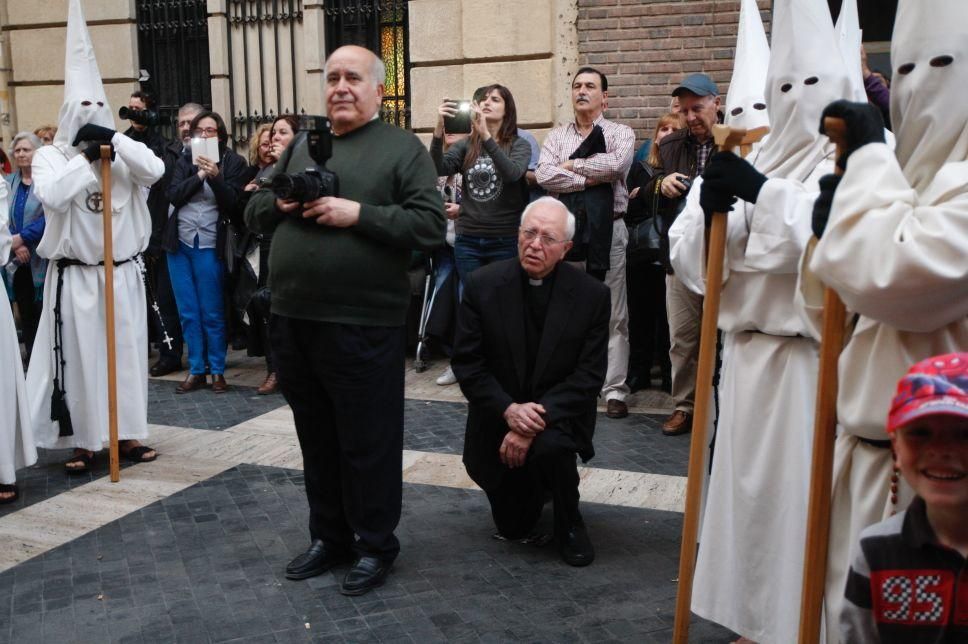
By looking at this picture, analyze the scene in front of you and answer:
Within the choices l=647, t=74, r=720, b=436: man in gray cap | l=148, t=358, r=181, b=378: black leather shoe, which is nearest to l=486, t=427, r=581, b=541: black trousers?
l=647, t=74, r=720, b=436: man in gray cap

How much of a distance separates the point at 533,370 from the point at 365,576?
1.17m

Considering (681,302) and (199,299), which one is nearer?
(681,302)

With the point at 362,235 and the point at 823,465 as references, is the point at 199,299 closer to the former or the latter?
the point at 362,235

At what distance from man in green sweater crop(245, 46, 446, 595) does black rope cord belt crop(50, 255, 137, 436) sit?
219cm

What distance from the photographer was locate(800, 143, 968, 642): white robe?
92.9 inches

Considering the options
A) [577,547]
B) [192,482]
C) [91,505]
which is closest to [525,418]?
[577,547]

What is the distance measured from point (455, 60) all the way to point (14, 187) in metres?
4.00

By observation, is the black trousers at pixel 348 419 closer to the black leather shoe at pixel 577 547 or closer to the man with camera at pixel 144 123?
the black leather shoe at pixel 577 547

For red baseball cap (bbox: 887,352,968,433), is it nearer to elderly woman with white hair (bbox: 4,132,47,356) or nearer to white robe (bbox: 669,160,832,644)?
white robe (bbox: 669,160,832,644)

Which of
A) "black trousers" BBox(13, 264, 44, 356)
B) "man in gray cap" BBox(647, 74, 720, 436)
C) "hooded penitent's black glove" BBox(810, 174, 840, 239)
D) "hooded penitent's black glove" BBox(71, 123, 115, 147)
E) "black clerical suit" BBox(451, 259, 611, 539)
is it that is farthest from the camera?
"black trousers" BBox(13, 264, 44, 356)

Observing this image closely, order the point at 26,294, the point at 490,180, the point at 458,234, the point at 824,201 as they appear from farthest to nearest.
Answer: the point at 26,294
the point at 458,234
the point at 490,180
the point at 824,201

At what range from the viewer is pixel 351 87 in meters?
4.20

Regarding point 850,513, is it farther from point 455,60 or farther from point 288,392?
point 455,60

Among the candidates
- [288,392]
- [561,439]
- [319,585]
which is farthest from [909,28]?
[319,585]
